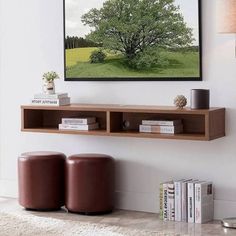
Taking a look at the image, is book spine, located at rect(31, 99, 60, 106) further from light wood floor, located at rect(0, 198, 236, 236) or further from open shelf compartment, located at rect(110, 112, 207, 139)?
light wood floor, located at rect(0, 198, 236, 236)

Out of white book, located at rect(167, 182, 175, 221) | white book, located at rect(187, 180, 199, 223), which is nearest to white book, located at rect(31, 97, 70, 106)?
white book, located at rect(167, 182, 175, 221)

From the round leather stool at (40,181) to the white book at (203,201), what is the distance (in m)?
1.12

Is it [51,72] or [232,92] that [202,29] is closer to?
[232,92]

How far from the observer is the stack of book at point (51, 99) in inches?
211

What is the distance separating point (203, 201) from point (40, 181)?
4.15 ft

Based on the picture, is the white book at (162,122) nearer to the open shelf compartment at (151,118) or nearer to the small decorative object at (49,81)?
the open shelf compartment at (151,118)

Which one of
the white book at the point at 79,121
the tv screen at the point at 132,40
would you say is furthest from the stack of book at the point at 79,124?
the tv screen at the point at 132,40

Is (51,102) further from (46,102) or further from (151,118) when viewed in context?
(151,118)

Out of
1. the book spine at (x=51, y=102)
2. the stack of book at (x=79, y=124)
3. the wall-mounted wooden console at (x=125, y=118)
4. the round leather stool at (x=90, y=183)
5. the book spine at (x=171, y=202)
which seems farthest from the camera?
the book spine at (x=51, y=102)

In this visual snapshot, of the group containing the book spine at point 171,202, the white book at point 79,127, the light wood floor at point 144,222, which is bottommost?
the light wood floor at point 144,222

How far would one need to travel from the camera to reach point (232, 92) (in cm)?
494

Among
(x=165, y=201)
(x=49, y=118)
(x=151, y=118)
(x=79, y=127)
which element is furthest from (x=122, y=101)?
(x=165, y=201)

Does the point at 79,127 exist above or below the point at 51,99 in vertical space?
below

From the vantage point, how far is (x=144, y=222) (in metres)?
4.98
